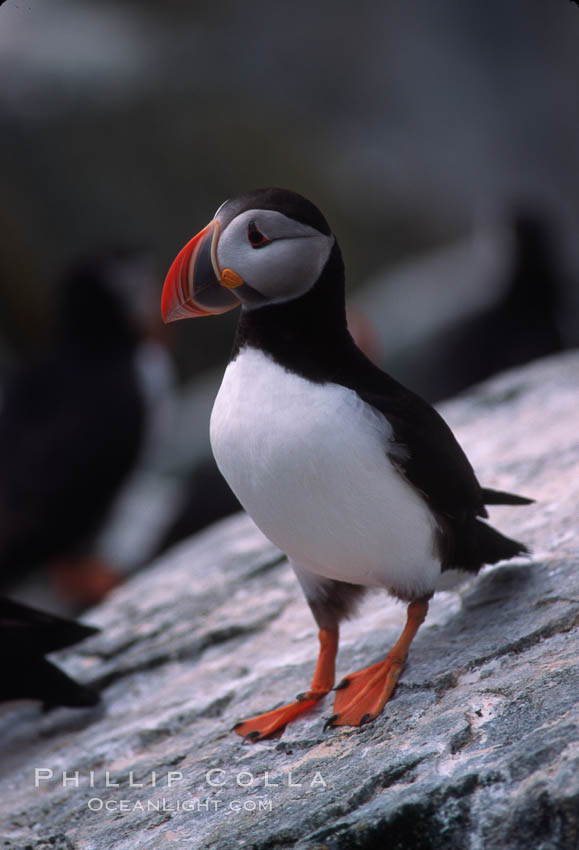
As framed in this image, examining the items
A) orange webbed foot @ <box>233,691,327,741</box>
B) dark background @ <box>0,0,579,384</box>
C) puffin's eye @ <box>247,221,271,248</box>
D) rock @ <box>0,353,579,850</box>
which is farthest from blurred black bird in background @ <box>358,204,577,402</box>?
puffin's eye @ <box>247,221,271,248</box>

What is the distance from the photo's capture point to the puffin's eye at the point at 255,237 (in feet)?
7.70

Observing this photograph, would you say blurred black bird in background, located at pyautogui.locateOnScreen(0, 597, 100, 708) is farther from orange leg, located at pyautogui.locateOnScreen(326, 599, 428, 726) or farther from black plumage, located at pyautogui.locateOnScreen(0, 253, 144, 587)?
black plumage, located at pyautogui.locateOnScreen(0, 253, 144, 587)

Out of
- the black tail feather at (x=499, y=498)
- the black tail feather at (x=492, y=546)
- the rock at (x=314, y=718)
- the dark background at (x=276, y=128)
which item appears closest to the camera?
the rock at (x=314, y=718)

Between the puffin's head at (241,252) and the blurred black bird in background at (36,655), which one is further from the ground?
the puffin's head at (241,252)

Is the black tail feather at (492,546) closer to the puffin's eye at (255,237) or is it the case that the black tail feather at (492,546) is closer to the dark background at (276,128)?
the puffin's eye at (255,237)

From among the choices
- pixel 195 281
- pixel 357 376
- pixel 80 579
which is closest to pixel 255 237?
pixel 195 281

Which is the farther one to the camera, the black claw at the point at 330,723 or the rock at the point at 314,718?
the black claw at the point at 330,723

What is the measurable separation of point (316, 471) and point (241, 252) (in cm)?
54

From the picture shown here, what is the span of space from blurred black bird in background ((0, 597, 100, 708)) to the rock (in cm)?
11

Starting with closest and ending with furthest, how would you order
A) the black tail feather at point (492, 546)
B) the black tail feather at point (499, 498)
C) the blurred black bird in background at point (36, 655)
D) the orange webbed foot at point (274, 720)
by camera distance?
the orange webbed foot at point (274, 720) → the black tail feather at point (492, 546) → the black tail feather at point (499, 498) → the blurred black bird in background at point (36, 655)

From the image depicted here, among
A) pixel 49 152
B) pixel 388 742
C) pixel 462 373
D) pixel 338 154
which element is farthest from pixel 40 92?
pixel 388 742

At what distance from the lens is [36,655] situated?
11.0 ft

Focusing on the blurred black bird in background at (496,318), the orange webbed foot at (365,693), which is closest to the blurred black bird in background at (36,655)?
the orange webbed foot at (365,693)

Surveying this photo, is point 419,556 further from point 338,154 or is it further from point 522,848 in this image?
point 338,154
